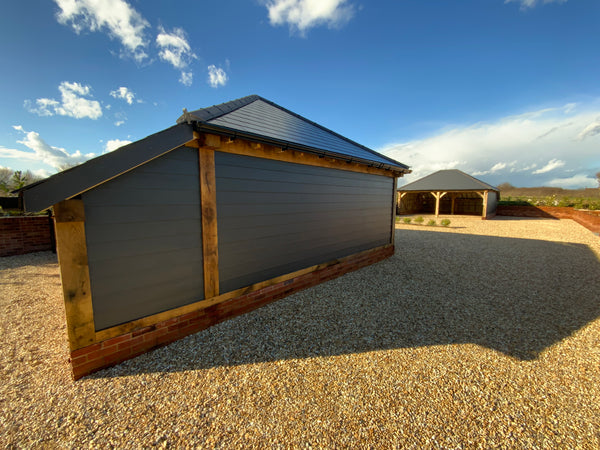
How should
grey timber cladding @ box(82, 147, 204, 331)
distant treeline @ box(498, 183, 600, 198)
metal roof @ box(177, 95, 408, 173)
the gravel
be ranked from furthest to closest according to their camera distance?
distant treeline @ box(498, 183, 600, 198), metal roof @ box(177, 95, 408, 173), grey timber cladding @ box(82, 147, 204, 331), the gravel

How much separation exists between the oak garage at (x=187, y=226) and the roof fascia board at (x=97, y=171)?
1cm

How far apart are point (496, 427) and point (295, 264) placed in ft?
11.1

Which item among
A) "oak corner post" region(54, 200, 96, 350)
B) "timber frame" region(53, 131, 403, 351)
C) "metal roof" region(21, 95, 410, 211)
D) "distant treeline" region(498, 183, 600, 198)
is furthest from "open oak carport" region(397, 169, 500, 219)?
"oak corner post" region(54, 200, 96, 350)

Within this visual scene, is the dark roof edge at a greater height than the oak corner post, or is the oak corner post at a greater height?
the dark roof edge

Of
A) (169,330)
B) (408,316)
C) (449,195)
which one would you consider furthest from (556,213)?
(169,330)

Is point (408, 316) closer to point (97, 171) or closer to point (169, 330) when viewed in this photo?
point (169, 330)

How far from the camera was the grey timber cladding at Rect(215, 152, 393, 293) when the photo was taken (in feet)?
12.2

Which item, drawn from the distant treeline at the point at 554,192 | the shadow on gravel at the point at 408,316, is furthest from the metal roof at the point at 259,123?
the distant treeline at the point at 554,192

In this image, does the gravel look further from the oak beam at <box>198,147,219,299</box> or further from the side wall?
the oak beam at <box>198,147,219,299</box>

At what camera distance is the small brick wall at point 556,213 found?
14193 mm

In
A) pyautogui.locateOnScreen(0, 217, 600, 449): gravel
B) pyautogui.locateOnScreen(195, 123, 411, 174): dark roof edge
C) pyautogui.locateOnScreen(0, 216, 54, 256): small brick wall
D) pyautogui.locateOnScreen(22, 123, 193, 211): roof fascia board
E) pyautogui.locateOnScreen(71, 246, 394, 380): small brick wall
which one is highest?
pyautogui.locateOnScreen(195, 123, 411, 174): dark roof edge

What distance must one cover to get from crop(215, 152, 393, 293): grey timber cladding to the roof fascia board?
78cm

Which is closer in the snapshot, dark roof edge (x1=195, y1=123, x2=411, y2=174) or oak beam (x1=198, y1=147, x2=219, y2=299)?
dark roof edge (x1=195, y1=123, x2=411, y2=174)

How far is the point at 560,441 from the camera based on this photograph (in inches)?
78.5
